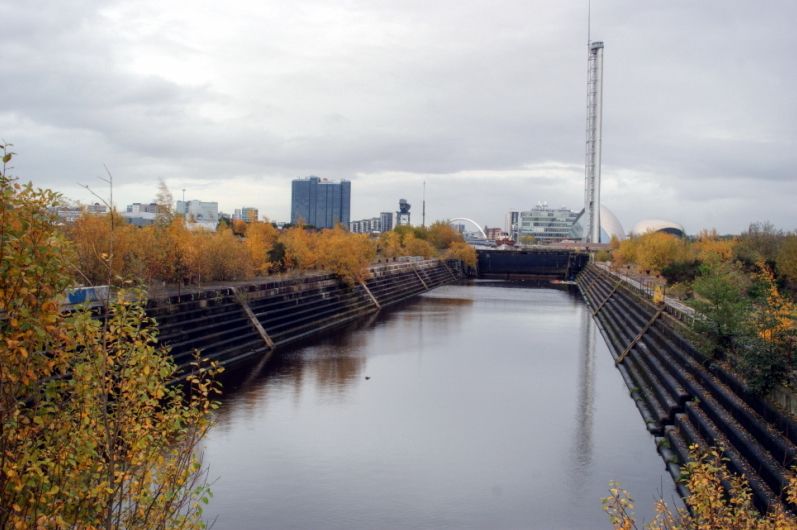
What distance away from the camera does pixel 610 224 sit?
125 m

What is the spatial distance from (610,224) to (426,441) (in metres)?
117

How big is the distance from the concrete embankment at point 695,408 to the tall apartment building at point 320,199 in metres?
136

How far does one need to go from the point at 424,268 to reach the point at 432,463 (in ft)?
170

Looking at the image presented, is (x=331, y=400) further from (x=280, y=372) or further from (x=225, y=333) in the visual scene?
(x=225, y=333)

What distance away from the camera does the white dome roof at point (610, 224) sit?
12412cm

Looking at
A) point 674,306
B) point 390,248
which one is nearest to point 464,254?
point 390,248

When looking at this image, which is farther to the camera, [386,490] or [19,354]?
[386,490]

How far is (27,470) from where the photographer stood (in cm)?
436

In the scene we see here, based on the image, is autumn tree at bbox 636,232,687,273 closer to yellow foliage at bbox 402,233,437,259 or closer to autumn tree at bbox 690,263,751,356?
autumn tree at bbox 690,263,751,356

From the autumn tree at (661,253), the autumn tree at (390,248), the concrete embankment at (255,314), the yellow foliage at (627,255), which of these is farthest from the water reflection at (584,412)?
the autumn tree at (390,248)

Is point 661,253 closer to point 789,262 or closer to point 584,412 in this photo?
point 789,262

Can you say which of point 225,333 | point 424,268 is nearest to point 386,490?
point 225,333

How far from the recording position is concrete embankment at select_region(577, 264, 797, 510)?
10414mm

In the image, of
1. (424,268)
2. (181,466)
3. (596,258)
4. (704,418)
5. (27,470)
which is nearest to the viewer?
(27,470)
